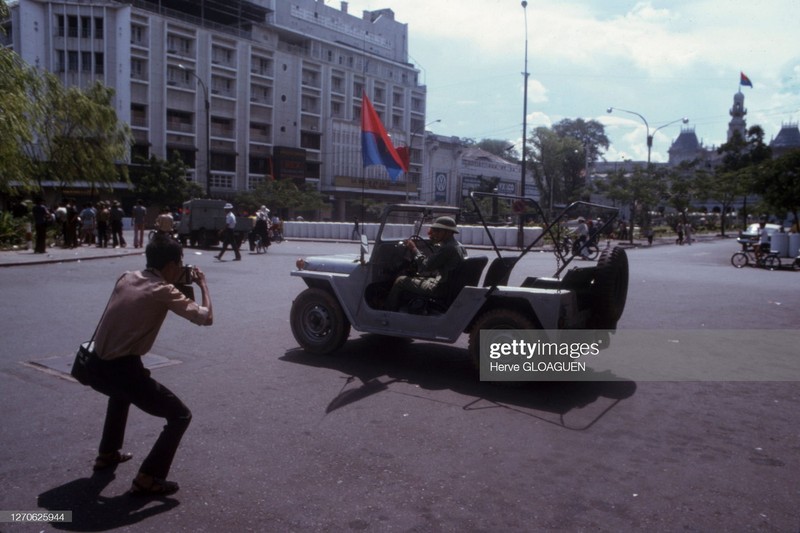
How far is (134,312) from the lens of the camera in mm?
3709

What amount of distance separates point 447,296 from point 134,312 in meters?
3.57

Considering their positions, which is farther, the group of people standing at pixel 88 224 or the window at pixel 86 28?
the window at pixel 86 28

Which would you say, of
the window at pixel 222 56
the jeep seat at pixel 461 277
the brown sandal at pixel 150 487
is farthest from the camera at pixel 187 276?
the window at pixel 222 56

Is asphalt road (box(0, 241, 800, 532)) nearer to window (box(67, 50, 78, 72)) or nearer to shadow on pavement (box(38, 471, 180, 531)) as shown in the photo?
shadow on pavement (box(38, 471, 180, 531))

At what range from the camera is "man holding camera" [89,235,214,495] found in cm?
371

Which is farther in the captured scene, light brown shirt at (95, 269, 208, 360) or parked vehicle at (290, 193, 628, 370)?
parked vehicle at (290, 193, 628, 370)

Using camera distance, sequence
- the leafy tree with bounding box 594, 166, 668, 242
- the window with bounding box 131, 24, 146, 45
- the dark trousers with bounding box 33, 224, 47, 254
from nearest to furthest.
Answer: the dark trousers with bounding box 33, 224, 47, 254 < the leafy tree with bounding box 594, 166, 668, 242 < the window with bounding box 131, 24, 146, 45

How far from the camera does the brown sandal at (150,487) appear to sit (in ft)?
12.2

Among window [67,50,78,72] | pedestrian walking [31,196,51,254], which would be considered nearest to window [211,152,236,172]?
window [67,50,78,72]

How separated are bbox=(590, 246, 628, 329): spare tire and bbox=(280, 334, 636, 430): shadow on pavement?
2.09 ft

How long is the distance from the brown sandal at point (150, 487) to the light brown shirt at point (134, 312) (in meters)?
0.71

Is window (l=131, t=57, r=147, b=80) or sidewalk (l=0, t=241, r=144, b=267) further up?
window (l=131, t=57, r=147, b=80)

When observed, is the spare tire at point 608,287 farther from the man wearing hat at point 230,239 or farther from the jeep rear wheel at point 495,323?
the man wearing hat at point 230,239

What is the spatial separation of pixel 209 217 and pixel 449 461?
23.6m
